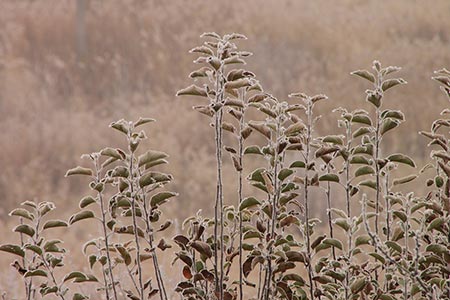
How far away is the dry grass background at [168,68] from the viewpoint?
7.69 m

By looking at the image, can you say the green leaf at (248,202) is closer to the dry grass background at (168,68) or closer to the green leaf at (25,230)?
the green leaf at (25,230)

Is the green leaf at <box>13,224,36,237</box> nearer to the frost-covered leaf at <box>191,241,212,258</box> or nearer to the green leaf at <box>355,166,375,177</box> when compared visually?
the frost-covered leaf at <box>191,241,212,258</box>

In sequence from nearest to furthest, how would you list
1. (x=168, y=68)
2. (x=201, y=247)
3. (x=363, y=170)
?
(x=201, y=247), (x=363, y=170), (x=168, y=68)

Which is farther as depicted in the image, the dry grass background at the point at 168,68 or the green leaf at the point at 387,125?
the dry grass background at the point at 168,68

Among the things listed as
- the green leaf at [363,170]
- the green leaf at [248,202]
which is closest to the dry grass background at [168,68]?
the green leaf at [363,170]

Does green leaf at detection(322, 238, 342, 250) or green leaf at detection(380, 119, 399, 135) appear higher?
green leaf at detection(380, 119, 399, 135)

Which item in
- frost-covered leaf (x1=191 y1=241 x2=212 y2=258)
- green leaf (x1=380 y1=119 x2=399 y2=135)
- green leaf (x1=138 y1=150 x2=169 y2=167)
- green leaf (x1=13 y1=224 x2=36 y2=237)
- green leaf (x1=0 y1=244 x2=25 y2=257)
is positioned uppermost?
green leaf (x1=380 y1=119 x2=399 y2=135)

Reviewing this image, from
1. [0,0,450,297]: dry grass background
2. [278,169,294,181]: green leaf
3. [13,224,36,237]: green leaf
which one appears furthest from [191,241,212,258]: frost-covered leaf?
[0,0,450,297]: dry grass background

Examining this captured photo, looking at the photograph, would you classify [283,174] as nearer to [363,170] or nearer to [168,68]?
[363,170]

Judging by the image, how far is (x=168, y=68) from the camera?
9359 millimetres

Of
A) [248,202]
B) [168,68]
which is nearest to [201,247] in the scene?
[248,202]

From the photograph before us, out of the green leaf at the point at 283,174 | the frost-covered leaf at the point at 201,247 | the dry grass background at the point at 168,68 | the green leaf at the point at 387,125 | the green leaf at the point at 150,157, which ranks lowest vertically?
the frost-covered leaf at the point at 201,247

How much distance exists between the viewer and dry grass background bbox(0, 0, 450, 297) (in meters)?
7.69

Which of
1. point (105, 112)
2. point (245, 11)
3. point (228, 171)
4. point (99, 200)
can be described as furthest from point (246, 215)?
point (245, 11)
